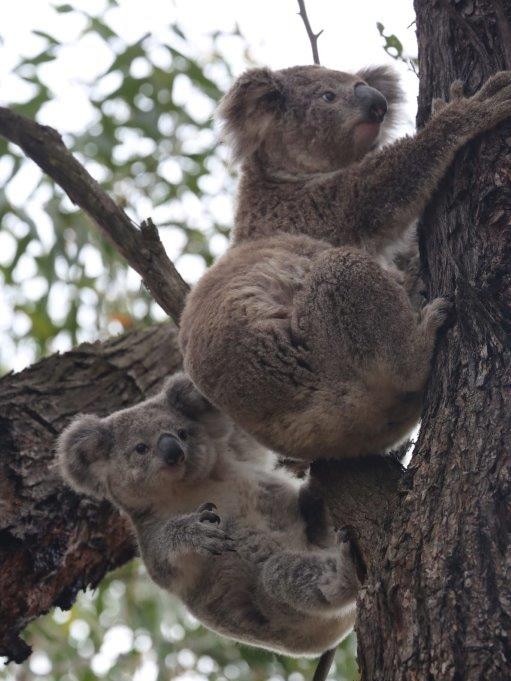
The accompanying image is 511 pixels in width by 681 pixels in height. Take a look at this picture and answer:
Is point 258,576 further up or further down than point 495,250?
further down

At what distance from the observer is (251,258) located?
325cm

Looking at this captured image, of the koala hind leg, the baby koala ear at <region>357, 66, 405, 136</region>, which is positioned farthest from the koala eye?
the koala hind leg

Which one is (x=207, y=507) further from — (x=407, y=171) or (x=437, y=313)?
(x=407, y=171)

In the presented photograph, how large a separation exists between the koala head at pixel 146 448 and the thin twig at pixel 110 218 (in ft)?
1.49

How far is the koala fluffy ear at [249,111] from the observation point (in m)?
4.14

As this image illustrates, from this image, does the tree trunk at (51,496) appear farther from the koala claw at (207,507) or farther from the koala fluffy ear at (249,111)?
the koala fluffy ear at (249,111)

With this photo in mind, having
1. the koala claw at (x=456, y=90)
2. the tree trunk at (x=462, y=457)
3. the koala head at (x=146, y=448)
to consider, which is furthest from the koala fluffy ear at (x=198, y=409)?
the koala claw at (x=456, y=90)

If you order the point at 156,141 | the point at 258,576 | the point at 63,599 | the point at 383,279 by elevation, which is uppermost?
the point at 383,279

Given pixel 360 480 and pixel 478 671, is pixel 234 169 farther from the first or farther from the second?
pixel 478 671

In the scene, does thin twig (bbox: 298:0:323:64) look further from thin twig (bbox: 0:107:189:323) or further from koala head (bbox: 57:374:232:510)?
koala head (bbox: 57:374:232:510)

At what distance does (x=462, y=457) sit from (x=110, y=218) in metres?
2.06

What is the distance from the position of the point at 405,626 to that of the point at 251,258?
5.67 ft

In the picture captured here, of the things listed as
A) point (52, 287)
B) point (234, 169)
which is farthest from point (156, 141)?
point (234, 169)

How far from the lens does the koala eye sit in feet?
13.6
